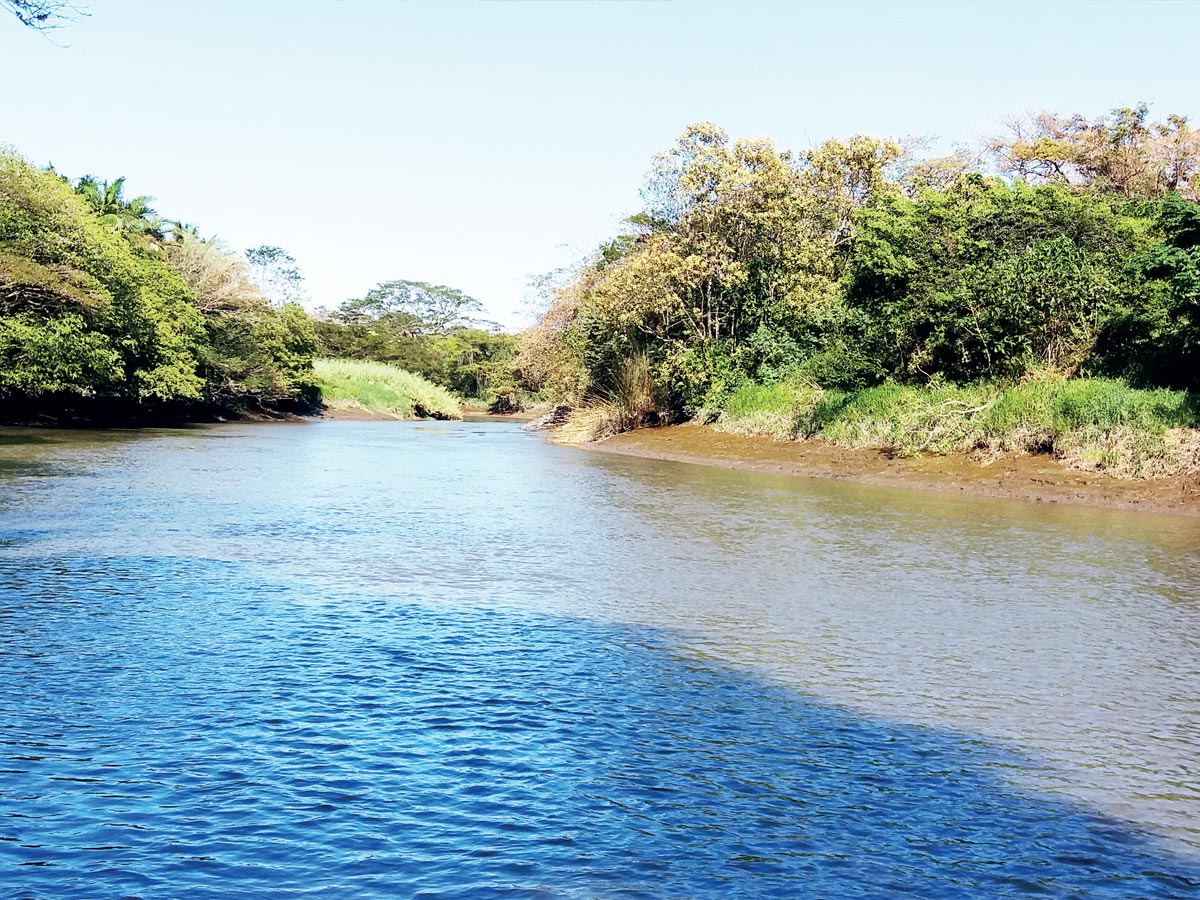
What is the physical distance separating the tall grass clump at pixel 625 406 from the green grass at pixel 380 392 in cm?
3374

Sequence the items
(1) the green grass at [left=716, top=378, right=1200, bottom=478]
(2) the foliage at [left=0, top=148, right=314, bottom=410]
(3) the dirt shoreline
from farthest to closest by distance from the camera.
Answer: (2) the foliage at [left=0, top=148, right=314, bottom=410] < (1) the green grass at [left=716, top=378, right=1200, bottom=478] < (3) the dirt shoreline

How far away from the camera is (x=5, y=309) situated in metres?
34.1

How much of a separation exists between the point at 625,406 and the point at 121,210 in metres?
31.3

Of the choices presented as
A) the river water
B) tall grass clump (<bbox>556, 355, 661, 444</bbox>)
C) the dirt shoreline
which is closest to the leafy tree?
the dirt shoreline

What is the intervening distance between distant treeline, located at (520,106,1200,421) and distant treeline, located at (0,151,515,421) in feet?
49.8

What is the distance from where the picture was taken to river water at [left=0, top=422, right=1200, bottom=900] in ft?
15.2

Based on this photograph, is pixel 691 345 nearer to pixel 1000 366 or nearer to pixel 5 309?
pixel 1000 366

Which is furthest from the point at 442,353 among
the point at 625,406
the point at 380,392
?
the point at 625,406

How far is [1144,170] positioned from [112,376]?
131 feet

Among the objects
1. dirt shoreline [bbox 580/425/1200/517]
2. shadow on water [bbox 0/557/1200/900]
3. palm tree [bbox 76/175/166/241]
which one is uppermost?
palm tree [bbox 76/175/166/241]

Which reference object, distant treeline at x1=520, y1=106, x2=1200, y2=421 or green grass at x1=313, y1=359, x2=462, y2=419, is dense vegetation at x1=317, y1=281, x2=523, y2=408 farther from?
distant treeline at x1=520, y1=106, x2=1200, y2=421

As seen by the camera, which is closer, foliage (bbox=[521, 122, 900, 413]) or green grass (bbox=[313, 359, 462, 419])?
foliage (bbox=[521, 122, 900, 413])

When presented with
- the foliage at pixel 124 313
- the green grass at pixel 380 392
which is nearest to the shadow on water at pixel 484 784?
the foliage at pixel 124 313

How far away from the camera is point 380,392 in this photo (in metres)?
72.6
